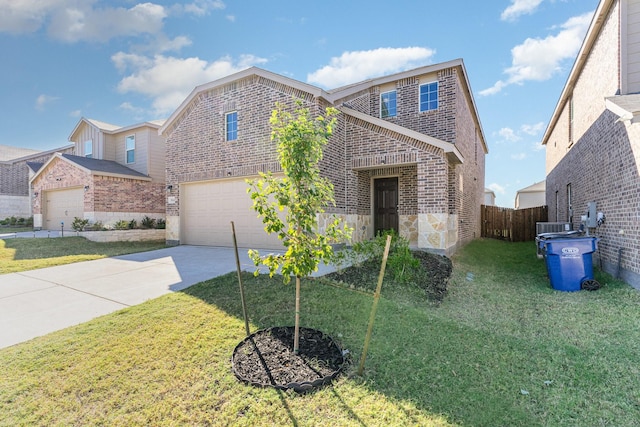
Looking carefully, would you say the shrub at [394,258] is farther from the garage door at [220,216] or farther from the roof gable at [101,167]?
the roof gable at [101,167]

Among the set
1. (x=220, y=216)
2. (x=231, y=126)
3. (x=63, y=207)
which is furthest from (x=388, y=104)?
(x=63, y=207)

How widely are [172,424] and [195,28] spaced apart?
11502mm

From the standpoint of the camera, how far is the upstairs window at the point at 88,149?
1756cm

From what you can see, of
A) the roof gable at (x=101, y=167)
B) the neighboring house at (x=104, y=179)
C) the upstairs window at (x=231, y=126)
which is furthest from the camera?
the neighboring house at (x=104, y=179)

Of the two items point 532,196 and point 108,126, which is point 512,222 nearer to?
point 532,196

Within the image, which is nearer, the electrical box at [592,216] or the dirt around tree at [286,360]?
the dirt around tree at [286,360]

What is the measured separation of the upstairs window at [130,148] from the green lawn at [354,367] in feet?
47.2

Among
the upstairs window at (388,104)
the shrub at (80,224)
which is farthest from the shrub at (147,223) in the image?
the upstairs window at (388,104)

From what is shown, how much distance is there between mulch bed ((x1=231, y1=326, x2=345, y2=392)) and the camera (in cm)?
295

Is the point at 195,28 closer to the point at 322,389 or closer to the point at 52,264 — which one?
the point at 52,264

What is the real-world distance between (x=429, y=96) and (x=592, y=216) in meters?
6.15

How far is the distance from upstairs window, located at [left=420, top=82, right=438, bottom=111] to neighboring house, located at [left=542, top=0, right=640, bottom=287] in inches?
170

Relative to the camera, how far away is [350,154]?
10.2 m

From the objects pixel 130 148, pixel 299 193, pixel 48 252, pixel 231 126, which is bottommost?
pixel 48 252
